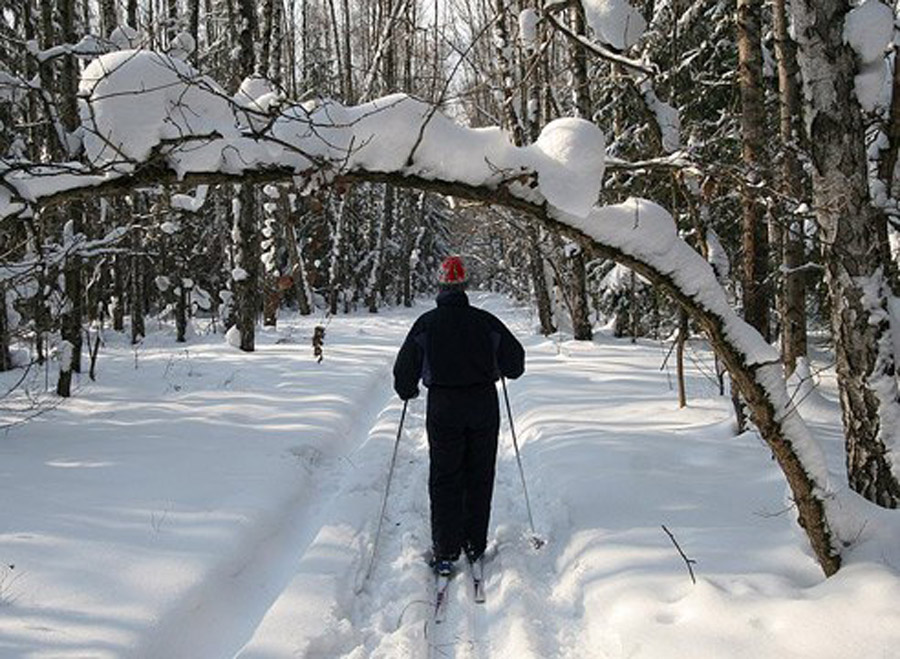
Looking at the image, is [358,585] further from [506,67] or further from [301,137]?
[506,67]

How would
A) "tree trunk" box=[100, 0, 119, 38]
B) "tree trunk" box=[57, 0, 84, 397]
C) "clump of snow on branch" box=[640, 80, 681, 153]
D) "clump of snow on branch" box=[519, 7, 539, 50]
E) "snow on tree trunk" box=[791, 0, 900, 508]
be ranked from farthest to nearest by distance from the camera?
"tree trunk" box=[100, 0, 119, 38] → "tree trunk" box=[57, 0, 84, 397] → "clump of snow on branch" box=[519, 7, 539, 50] → "clump of snow on branch" box=[640, 80, 681, 153] → "snow on tree trunk" box=[791, 0, 900, 508]

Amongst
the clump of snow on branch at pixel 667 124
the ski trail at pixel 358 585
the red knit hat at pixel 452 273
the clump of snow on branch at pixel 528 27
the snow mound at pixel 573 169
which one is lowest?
the ski trail at pixel 358 585

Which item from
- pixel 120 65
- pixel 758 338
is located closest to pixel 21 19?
pixel 120 65

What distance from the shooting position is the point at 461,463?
192 inches

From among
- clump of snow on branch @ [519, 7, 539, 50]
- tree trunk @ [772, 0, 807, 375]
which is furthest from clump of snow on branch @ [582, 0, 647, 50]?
tree trunk @ [772, 0, 807, 375]

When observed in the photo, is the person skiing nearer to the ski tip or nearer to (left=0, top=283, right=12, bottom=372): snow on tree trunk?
the ski tip

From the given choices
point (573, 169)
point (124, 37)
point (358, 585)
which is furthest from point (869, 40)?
point (124, 37)

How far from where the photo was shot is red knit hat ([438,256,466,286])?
4.83m

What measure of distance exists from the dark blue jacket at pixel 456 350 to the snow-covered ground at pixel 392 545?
1257mm

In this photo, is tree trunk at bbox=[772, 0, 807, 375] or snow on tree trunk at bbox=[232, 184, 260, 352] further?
snow on tree trunk at bbox=[232, 184, 260, 352]

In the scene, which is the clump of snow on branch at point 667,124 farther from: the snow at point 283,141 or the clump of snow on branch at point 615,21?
the snow at point 283,141

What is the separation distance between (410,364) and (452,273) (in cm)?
74

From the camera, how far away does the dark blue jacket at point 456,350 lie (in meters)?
4.72

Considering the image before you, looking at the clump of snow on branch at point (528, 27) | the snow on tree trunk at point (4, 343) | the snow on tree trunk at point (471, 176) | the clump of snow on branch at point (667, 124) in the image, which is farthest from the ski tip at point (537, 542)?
the snow on tree trunk at point (4, 343)
